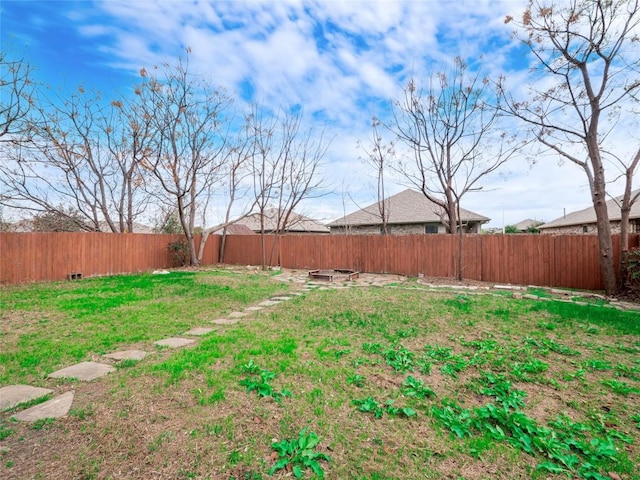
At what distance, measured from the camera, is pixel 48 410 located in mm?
2039

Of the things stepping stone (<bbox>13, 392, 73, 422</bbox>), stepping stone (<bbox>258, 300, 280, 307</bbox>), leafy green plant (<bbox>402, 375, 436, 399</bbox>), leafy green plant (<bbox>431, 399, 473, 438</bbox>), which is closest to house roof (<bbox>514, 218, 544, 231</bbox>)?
stepping stone (<bbox>258, 300, 280, 307</bbox>)

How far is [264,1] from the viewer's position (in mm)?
6238

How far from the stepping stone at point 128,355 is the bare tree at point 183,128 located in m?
9.52

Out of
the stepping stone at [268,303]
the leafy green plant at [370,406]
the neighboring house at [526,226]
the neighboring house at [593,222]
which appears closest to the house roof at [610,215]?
the neighboring house at [593,222]

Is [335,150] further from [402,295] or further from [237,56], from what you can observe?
[402,295]

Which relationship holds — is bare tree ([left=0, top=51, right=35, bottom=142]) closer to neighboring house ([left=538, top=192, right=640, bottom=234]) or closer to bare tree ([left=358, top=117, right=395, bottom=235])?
bare tree ([left=358, top=117, right=395, bottom=235])

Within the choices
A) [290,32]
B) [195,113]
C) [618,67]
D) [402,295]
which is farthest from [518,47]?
[195,113]

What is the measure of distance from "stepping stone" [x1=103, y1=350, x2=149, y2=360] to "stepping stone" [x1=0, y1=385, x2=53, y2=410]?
0.64 metres

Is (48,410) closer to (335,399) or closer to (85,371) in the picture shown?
(85,371)

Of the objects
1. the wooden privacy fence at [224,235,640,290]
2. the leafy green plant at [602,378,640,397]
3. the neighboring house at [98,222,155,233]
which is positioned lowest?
the leafy green plant at [602,378,640,397]

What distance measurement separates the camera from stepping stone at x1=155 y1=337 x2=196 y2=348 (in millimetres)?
3328

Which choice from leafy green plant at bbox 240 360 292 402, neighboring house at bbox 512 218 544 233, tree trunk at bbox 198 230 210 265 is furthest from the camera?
neighboring house at bbox 512 218 544 233

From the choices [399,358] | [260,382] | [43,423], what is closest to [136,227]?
[43,423]

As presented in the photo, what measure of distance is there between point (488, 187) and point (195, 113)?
37.8 feet
